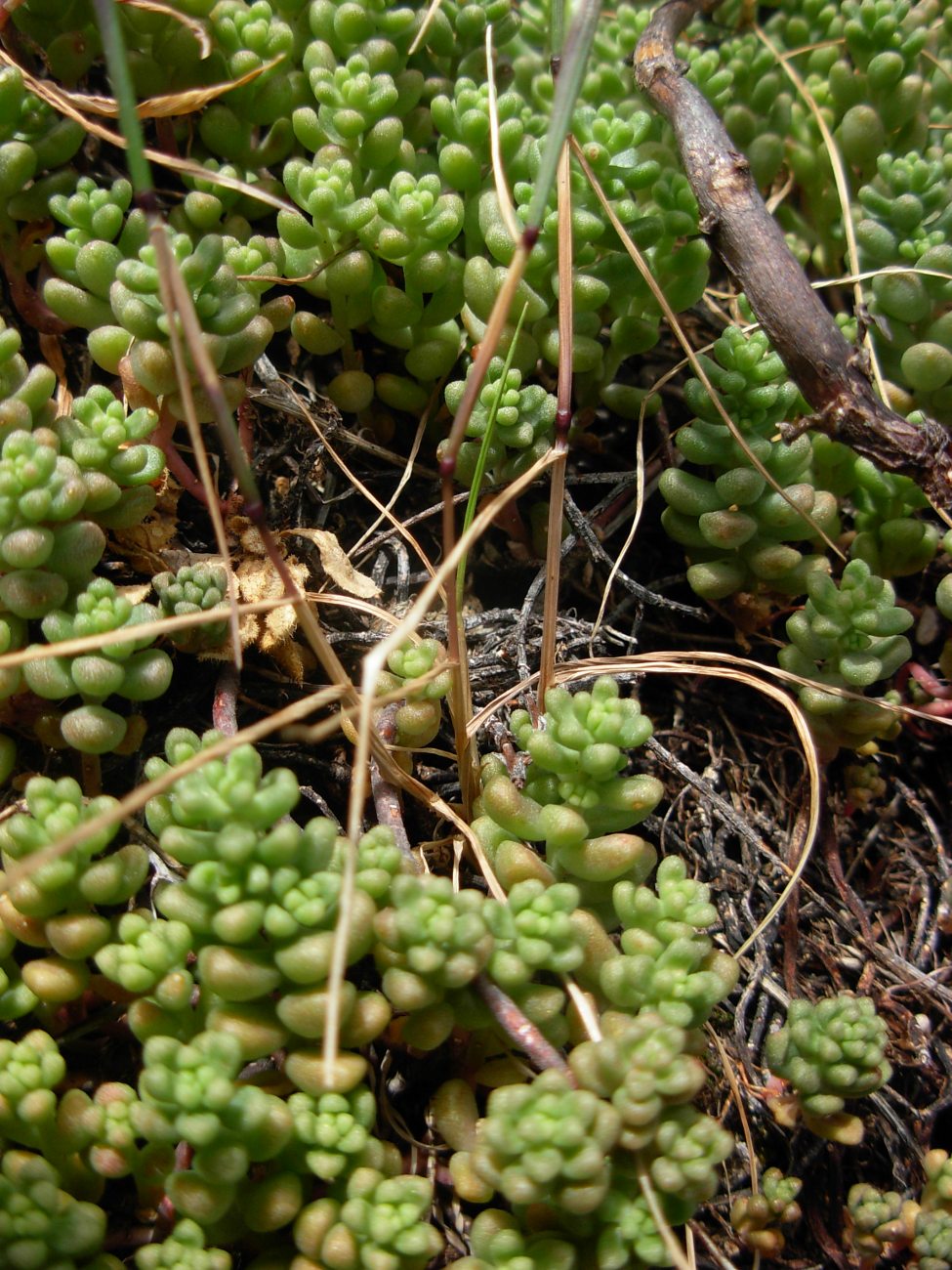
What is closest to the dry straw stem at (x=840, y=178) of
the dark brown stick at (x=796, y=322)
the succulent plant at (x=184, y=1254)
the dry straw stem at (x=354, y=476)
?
the dark brown stick at (x=796, y=322)

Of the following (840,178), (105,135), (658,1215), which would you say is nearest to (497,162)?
(105,135)

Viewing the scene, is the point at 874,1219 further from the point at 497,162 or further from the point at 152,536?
the point at 497,162

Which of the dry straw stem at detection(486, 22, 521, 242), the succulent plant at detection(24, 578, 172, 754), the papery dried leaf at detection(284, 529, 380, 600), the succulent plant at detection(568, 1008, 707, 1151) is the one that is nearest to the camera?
the succulent plant at detection(568, 1008, 707, 1151)

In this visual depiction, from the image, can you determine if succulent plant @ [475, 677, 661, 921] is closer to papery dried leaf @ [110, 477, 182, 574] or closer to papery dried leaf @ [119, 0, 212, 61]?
papery dried leaf @ [110, 477, 182, 574]

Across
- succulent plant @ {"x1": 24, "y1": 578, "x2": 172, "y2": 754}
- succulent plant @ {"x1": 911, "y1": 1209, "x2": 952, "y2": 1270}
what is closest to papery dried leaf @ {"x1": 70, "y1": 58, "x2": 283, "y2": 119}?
succulent plant @ {"x1": 24, "y1": 578, "x2": 172, "y2": 754}

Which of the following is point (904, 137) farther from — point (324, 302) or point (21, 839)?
point (21, 839)

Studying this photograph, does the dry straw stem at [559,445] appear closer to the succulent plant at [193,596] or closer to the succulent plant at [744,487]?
the succulent plant at [744,487]

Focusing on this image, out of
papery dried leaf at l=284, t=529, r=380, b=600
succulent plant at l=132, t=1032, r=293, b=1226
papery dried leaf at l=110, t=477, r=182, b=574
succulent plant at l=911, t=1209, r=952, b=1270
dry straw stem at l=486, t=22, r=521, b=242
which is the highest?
dry straw stem at l=486, t=22, r=521, b=242
